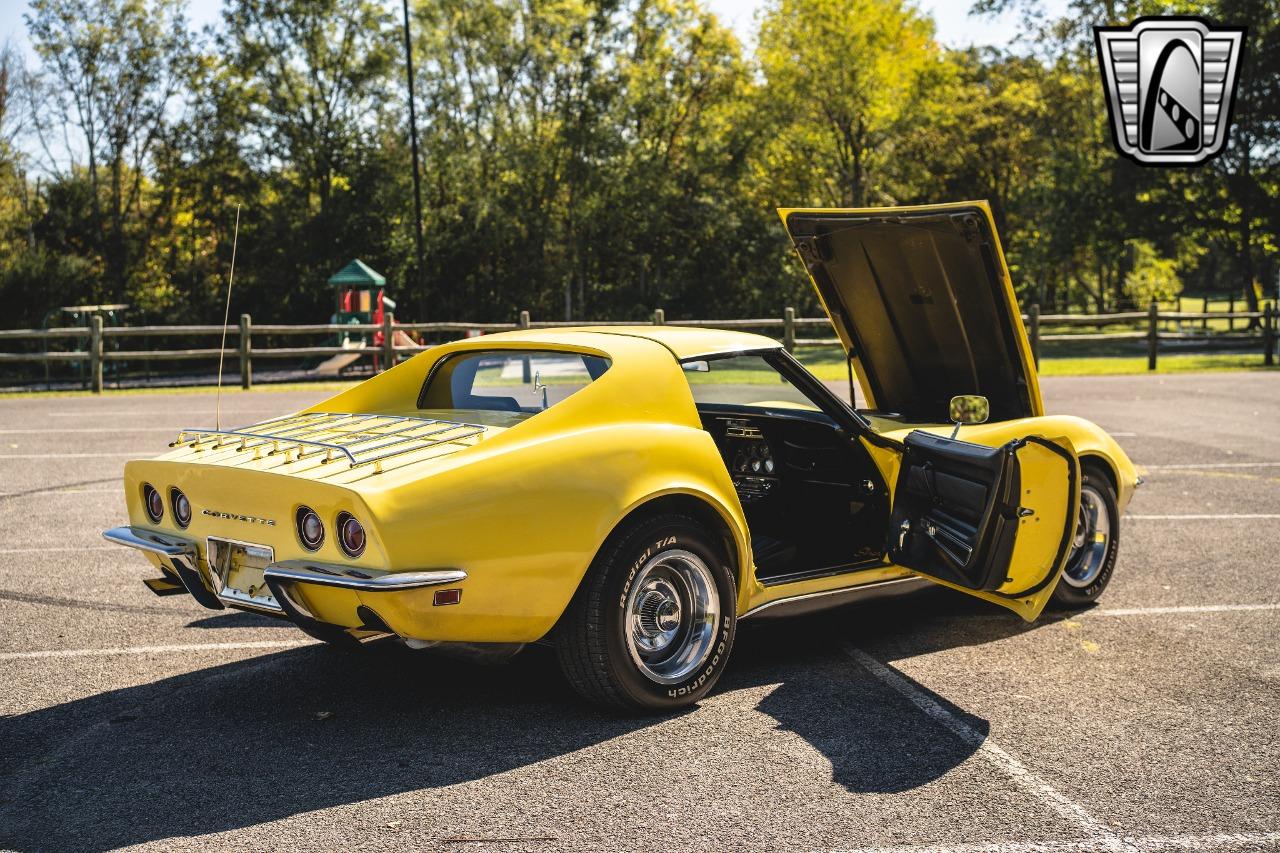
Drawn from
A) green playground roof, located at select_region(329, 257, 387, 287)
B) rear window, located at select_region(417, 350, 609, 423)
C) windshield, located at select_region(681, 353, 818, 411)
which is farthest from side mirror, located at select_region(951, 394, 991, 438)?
green playground roof, located at select_region(329, 257, 387, 287)

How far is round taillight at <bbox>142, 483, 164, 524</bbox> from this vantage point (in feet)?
15.1

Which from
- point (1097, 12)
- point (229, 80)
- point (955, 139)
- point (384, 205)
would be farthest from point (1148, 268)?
point (229, 80)

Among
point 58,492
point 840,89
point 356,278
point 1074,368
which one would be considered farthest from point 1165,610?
point 840,89

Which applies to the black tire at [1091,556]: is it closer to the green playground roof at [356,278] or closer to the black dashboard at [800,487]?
the black dashboard at [800,487]

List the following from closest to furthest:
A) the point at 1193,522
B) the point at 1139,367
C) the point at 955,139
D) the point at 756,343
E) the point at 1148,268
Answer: the point at 756,343 < the point at 1193,522 < the point at 1139,367 < the point at 955,139 < the point at 1148,268

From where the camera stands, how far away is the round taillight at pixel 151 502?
4596mm

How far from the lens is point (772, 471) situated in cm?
544

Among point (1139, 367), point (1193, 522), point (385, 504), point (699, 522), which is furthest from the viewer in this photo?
point (1139, 367)

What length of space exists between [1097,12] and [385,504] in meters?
41.0

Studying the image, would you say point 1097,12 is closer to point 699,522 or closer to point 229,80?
point 229,80

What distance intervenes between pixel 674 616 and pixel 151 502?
80.1 inches

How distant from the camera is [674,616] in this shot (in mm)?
4398

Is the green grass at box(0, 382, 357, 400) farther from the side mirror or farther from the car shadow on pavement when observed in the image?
the side mirror

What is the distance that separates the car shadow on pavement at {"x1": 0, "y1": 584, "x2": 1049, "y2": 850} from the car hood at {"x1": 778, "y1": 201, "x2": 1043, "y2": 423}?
133cm
